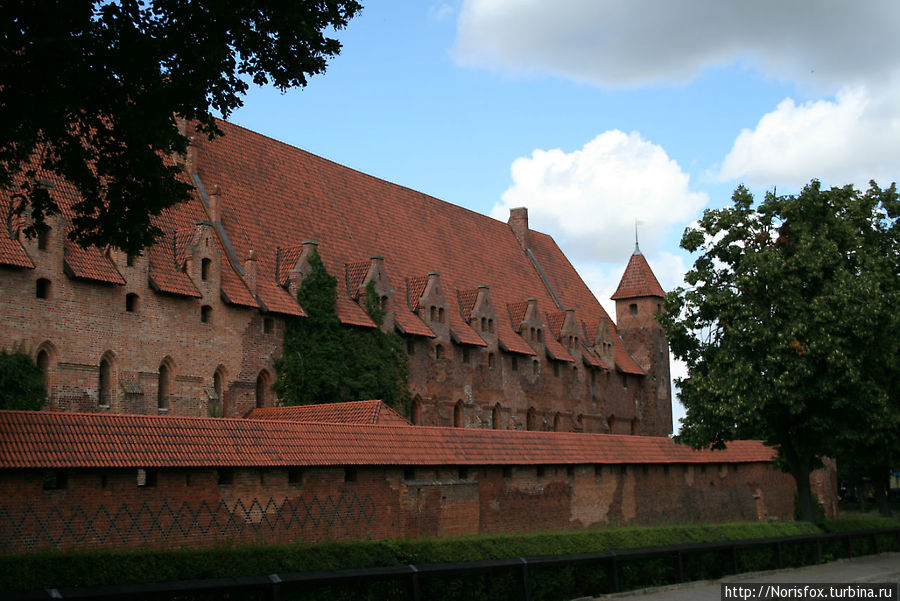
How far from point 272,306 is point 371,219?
11548 mm

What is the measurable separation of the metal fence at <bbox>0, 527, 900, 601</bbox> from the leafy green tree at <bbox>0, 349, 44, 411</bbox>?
12351mm

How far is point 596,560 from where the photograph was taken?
19.6 m

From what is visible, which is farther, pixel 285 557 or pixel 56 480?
pixel 56 480

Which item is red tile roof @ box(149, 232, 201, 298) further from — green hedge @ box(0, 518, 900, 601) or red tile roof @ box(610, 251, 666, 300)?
red tile roof @ box(610, 251, 666, 300)

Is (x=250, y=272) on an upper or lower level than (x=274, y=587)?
upper

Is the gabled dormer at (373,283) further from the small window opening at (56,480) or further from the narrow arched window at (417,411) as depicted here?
the small window opening at (56,480)

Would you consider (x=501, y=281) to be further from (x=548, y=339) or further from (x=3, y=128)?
(x=3, y=128)

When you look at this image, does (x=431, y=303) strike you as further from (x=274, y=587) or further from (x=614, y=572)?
(x=274, y=587)

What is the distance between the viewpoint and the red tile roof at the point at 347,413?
89.1ft

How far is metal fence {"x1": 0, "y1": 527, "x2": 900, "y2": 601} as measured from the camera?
12.9 m

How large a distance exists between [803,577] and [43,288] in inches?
813

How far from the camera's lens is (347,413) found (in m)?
27.8

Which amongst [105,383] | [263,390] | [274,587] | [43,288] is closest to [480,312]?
[263,390]

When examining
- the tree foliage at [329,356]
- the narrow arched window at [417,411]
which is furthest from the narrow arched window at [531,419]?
the tree foliage at [329,356]
